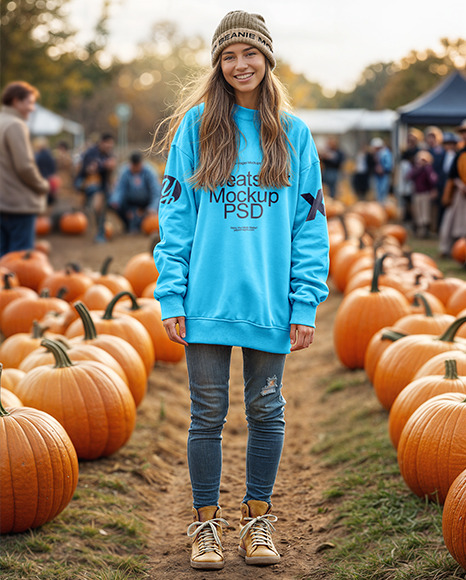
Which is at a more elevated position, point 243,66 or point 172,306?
point 243,66

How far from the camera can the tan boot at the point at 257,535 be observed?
2805mm

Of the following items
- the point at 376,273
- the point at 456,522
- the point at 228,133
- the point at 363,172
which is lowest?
the point at 456,522

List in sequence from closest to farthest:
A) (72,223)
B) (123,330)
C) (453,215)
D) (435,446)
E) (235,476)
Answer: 1. (435,446)
2. (235,476)
3. (123,330)
4. (453,215)
5. (72,223)

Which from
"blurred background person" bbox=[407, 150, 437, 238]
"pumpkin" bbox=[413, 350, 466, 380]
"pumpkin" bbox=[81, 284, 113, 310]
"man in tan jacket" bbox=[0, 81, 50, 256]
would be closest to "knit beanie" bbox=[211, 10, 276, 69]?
"pumpkin" bbox=[413, 350, 466, 380]

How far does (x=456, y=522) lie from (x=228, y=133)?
1635mm

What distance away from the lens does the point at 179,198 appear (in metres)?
2.72

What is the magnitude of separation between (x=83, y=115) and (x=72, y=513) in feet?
135

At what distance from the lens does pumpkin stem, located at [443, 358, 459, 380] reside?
356 cm

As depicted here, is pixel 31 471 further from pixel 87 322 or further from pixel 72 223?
pixel 72 223

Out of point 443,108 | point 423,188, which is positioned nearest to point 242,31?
point 423,188

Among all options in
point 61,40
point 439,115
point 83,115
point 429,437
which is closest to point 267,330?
point 429,437

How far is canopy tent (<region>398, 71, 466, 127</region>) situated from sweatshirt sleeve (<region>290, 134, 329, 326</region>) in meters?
13.9

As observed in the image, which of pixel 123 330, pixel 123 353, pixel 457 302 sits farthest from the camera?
pixel 457 302

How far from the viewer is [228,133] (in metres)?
2.70
